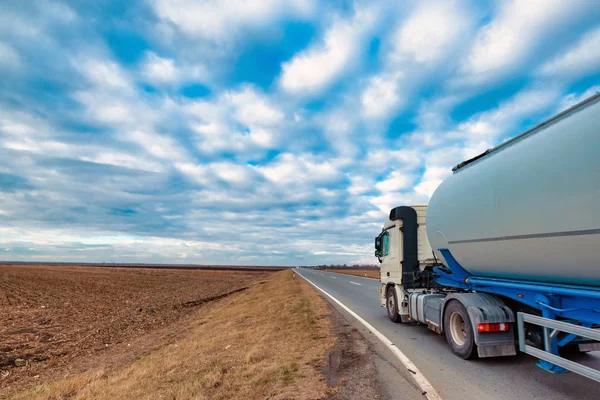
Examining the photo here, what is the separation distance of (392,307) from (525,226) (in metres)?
6.34

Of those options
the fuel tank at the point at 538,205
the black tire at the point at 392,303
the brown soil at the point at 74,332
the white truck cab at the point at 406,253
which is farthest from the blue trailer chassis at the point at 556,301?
the brown soil at the point at 74,332

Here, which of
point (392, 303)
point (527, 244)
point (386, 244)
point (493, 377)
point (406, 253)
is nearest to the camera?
point (527, 244)

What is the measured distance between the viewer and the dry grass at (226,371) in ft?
18.0

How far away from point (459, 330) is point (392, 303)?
3.77 meters

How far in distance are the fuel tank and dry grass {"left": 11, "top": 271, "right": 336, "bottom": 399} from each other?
336 cm

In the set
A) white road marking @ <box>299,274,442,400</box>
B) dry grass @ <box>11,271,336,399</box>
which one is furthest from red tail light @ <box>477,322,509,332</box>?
dry grass @ <box>11,271,336,399</box>

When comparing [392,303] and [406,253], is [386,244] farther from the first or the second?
[392,303]

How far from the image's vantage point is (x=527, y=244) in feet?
17.1

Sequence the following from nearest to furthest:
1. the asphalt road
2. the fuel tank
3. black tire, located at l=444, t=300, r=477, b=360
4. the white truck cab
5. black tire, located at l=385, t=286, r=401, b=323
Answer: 1. the fuel tank
2. the asphalt road
3. black tire, located at l=444, t=300, r=477, b=360
4. the white truck cab
5. black tire, located at l=385, t=286, r=401, b=323

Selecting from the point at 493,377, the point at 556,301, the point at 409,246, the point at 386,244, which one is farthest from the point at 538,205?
the point at 386,244

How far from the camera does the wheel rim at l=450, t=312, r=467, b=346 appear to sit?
7.04 metres

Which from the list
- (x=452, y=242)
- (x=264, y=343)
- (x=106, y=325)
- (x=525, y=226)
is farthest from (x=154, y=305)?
(x=525, y=226)

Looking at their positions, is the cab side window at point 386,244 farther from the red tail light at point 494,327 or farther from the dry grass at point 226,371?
the red tail light at point 494,327

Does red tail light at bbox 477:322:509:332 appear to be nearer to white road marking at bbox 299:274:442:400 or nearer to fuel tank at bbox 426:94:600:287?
fuel tank at bbox 426:94:600:287
